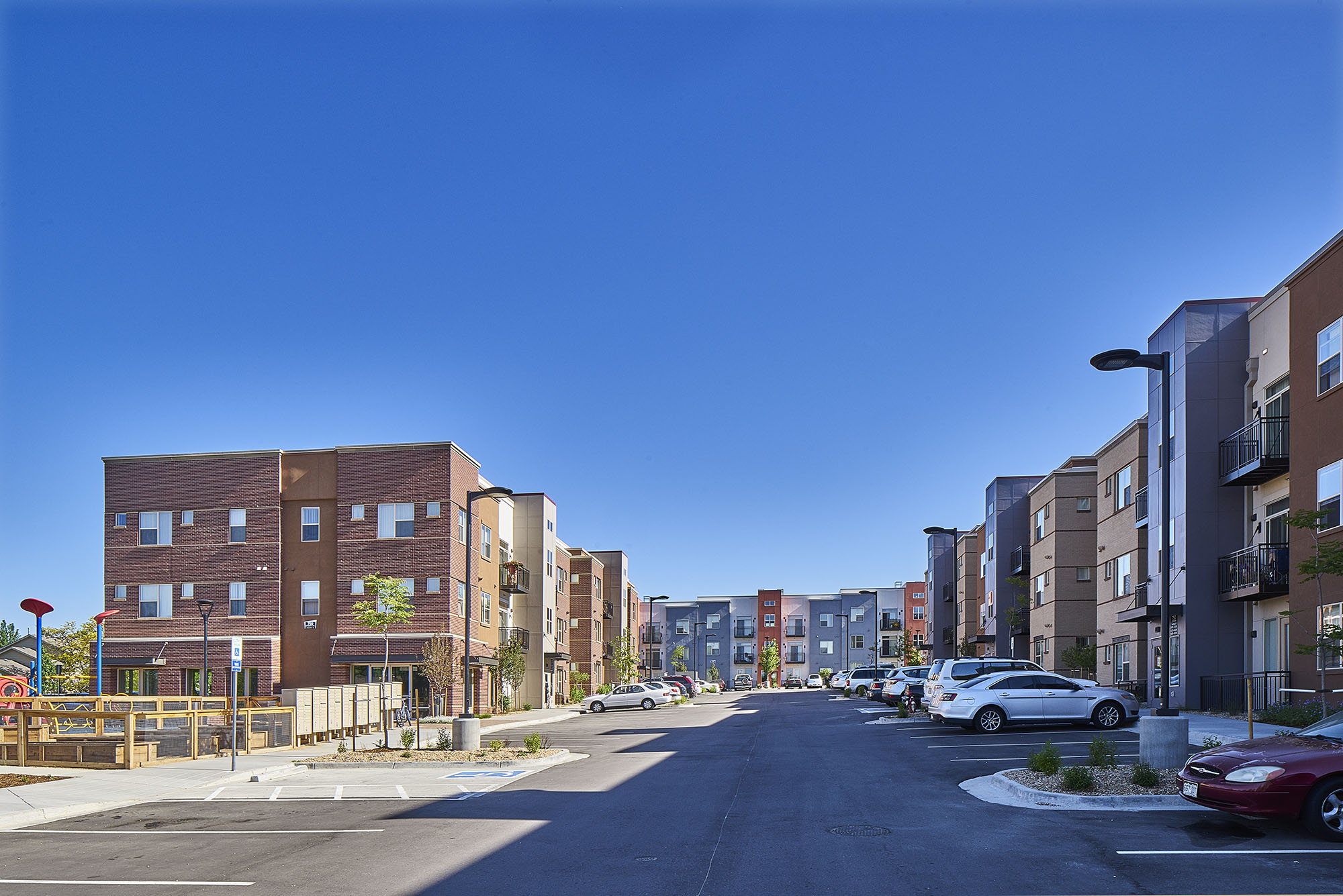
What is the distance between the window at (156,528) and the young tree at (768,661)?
3106 inches

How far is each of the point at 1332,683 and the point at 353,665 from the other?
38.0 m

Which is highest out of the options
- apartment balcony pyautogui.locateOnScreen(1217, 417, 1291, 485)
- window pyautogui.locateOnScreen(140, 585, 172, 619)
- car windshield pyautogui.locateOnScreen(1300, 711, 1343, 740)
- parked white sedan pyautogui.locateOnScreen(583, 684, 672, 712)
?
apartment balcony pyautogui.locateOnScreen(1217, 417, 1291, 485)

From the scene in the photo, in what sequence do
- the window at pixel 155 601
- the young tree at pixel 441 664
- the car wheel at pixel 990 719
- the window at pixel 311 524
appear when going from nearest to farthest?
the car wheel at pixel 990 719
the young tree at pixel 441 664
the window at pixel 155 601
the window at pixel 311 524

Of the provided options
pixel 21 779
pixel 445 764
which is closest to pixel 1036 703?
pixel 445 764

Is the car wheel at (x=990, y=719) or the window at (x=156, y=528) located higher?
the window at (x=156, y=528)

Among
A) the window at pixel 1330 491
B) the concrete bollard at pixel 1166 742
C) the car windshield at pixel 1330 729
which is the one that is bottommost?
the concrete bollard at pixel 1166 742

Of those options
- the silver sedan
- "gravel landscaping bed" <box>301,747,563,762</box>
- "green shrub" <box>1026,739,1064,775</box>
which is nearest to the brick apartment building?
"gravel landscaping bed" <box>301,747,563,762</box>

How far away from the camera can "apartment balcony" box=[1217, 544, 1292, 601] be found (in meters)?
27.9

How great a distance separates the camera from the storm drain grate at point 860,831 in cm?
1293

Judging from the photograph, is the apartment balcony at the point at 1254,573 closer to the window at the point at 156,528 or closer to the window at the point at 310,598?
the window at the point at 310,598

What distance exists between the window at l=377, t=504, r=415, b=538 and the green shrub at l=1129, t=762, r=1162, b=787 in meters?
38.8

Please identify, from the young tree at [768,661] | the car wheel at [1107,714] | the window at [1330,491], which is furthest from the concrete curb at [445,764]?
the young tree at [768,661]

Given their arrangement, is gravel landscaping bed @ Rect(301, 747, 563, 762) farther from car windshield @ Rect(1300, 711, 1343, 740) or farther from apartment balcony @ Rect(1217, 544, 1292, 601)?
apartment balcony @ Rect(1217, 544, 1292, 601)

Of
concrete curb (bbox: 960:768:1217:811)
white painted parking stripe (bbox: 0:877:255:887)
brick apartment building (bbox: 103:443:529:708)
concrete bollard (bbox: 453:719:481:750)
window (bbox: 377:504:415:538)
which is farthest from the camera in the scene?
window (bbox: 377:504:415:538)
